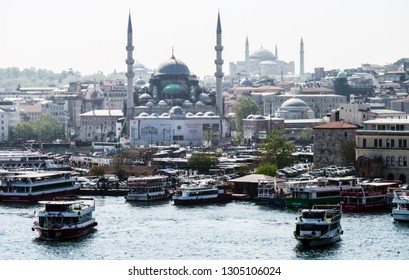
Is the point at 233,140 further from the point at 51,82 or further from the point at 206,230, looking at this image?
the point at 51,82

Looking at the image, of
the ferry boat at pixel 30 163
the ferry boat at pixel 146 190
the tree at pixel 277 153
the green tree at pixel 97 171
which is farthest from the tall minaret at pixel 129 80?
the ferry boat at pixel 146 190

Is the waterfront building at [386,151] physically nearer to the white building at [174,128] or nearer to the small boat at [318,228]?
the small boat at [318,228]

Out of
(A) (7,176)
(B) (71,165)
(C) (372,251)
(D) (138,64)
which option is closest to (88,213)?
(C) (372,251)

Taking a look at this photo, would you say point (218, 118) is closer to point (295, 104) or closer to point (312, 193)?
point (295, 104)

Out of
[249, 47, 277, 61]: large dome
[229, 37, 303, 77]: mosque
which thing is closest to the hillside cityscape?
[229, 37, 303, 77]: mosque

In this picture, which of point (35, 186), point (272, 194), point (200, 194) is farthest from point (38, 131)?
point (272, 194)
